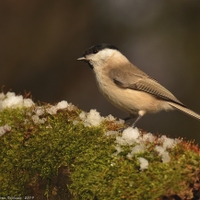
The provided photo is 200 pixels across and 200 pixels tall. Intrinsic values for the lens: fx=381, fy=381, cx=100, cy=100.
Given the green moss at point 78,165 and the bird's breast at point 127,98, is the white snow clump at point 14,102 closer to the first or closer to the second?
the green moss at point 78,165

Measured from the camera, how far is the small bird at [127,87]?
3.39 m

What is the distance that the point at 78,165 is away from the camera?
1.97m

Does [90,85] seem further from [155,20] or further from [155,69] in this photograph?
[155,20]

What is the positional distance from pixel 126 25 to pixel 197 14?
1431 mm

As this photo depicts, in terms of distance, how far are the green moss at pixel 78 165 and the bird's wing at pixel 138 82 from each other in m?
1.31

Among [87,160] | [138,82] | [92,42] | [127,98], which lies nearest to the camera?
[87,160]

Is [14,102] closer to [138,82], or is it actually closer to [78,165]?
[78,165]

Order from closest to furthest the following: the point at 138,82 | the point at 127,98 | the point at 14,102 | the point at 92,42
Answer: the point at 14,102 → the point at 127,98 → the point at 138,82 → the point at 92,42

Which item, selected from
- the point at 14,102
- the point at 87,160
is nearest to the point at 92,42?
the point at 14,102

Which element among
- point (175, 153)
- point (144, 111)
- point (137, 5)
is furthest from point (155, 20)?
point (175, 153)

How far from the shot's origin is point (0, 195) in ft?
6.69

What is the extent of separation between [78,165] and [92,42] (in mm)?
6040

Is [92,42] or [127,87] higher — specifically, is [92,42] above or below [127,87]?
above

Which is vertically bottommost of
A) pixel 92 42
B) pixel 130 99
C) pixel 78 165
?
pixel 78 165
